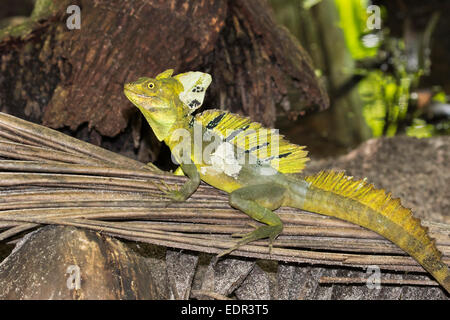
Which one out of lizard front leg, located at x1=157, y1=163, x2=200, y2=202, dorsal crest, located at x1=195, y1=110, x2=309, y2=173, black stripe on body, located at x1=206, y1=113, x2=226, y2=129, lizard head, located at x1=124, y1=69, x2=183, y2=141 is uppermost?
lizard head, located at x1=124, y1=69, x2=183, y2=141

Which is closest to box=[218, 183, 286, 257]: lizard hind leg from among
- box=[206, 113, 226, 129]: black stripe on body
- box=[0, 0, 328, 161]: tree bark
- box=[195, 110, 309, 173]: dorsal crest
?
box=[195, 110, 309, 173]: dorsal crest

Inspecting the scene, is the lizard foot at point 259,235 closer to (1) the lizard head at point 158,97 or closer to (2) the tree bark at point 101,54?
(1) the lizard head at point 158,97

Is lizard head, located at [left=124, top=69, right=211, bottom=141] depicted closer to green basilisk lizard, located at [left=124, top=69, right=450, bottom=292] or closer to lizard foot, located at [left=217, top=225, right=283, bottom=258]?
green basilisk lizard, located at [left=124, top=69, right=450, bottom=292]

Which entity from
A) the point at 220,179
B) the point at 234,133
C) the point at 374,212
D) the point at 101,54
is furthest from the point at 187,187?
the point at 101,54

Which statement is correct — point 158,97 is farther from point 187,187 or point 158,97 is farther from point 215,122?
point 187,187

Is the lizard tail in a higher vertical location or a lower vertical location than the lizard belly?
lower

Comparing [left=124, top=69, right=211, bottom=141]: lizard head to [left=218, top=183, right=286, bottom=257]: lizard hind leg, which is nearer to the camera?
[left=218, top=183, right=286, bottom=257]: lizard hind leg

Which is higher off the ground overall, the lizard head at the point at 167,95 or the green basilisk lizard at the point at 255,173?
the lizard head at the point at 167,95

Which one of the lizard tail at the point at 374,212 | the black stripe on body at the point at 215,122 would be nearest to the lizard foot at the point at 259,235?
the lizard tail at the point at 374,212
